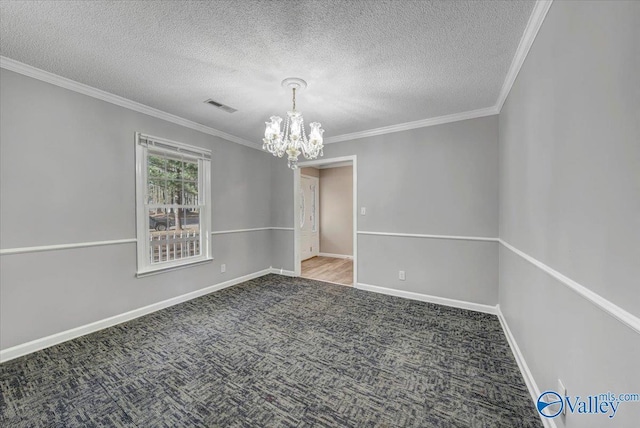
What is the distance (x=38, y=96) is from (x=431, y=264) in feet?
15.4

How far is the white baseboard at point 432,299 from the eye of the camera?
309 cm

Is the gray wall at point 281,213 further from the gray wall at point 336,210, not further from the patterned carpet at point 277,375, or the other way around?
the gray wall at point 336,210

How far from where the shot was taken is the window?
3.02 m

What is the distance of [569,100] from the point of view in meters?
1.17

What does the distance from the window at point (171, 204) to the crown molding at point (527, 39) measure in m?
3.74

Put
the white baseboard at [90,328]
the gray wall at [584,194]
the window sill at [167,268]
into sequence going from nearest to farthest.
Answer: the gray wall at [584,194] → the white baseboard at [90,328] → the window sill at [167,268]

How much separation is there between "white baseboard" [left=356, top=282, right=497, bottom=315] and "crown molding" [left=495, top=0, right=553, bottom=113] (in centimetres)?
247

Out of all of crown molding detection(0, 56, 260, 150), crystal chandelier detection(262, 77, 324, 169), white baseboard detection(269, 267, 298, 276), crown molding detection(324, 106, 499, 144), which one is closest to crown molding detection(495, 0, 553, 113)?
crown molding detection(324, 106, 499, 144)

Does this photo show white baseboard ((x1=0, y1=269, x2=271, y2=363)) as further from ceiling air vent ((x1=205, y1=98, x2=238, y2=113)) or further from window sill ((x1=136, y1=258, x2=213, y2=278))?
ceiling air vent ((x1=205, y1=98, x2=238, y2=113))

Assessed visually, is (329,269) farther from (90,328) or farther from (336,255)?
(90,328)

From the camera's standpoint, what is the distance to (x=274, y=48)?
74.8 inches

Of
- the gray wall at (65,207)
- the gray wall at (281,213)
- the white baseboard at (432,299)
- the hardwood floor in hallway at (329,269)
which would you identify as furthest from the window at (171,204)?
the white baseboard at (432,299)

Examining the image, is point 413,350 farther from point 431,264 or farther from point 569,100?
point 569,100

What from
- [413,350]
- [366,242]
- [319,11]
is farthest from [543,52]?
[366,242]
